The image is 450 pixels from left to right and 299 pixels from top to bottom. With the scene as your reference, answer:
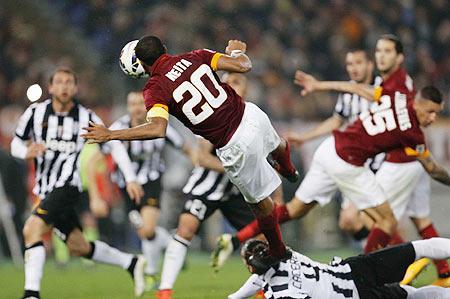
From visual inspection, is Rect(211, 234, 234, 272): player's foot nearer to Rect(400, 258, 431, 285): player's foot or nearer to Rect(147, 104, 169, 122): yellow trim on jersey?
Rect(400, 258, 431, 285): player's foot

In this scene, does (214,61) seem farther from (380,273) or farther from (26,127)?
(26,127)

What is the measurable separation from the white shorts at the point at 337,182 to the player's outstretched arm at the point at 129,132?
9.15 ft

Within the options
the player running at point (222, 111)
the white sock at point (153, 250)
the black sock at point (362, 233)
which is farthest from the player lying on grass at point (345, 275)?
the white sock at point (153, 250)

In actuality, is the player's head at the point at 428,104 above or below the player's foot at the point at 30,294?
above

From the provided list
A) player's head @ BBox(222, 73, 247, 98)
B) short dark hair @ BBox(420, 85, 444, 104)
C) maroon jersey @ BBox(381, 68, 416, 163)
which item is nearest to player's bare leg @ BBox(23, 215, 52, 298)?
player's head @ BBox(222, 73, 247, 98)

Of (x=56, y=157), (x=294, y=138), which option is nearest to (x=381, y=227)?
(x=294, y=138)

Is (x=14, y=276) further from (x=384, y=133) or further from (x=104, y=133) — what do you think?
(x=104, y=133)

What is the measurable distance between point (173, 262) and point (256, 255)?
236 cm

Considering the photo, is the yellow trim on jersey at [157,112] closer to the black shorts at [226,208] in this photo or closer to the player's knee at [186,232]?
the player's knee at [186,232]

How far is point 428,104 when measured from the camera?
9156 millimetres

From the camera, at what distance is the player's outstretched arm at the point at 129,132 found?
7.04 metres

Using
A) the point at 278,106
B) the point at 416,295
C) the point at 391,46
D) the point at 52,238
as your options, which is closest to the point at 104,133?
the point at 416,295

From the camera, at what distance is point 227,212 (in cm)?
1059

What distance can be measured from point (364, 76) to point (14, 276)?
5.53 metres
